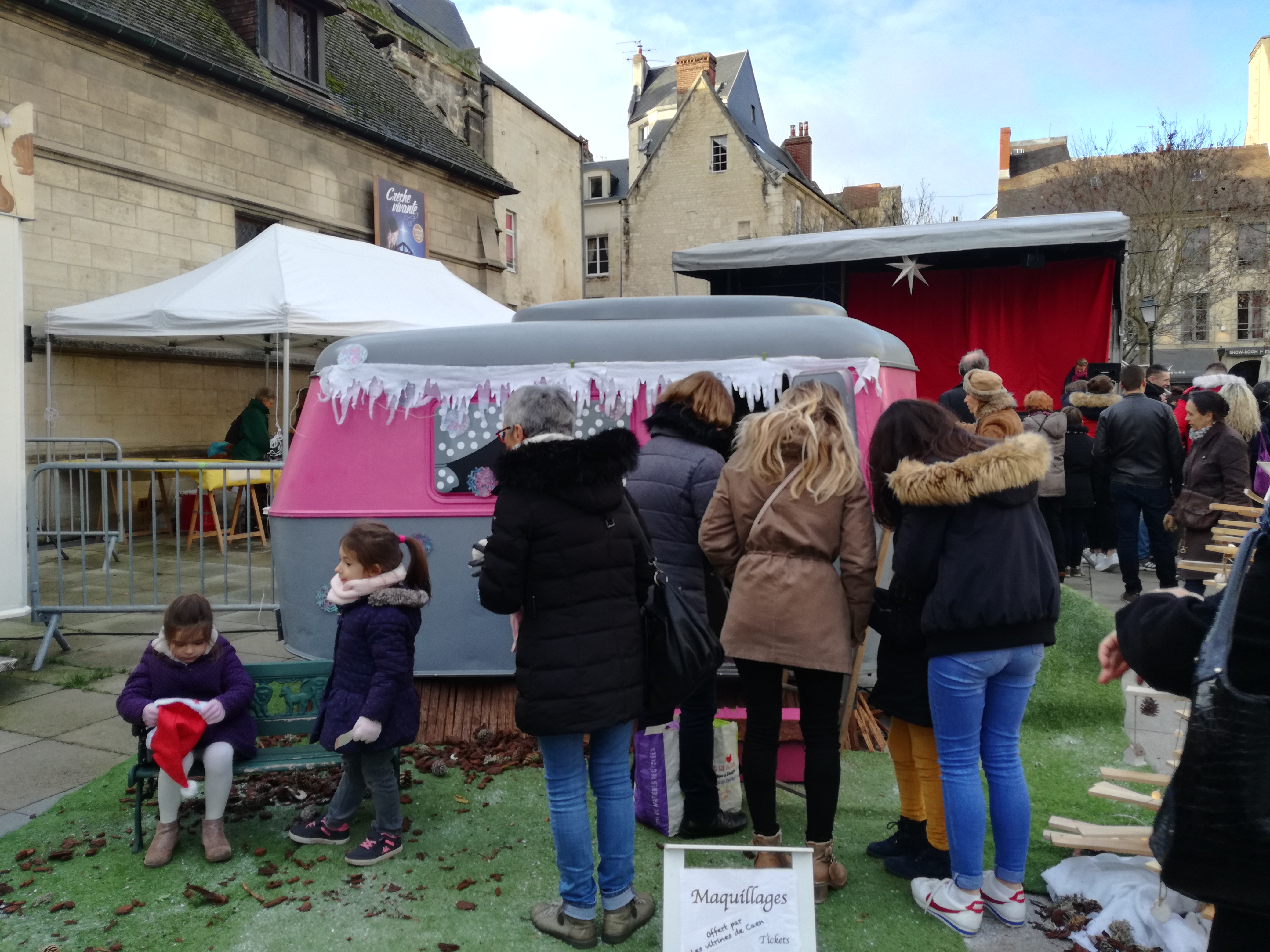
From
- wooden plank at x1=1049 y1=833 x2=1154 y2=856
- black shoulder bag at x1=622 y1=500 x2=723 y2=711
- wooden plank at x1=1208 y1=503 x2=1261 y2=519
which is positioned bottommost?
wooden plank at x1=1049 y1=833 x2=1154 y2=856

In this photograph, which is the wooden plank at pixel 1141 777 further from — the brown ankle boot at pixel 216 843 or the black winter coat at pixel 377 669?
the brown ankle boot at pixel 216 843

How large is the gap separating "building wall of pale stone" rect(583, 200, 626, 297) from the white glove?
111 feet

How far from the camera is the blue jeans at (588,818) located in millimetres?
2992

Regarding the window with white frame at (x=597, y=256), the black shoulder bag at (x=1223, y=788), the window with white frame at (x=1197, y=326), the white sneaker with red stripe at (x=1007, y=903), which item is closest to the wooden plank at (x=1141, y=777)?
the white sneaker with red stripe at (x=1007, y=903)

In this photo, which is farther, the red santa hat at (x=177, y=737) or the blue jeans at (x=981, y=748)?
the red santa hat at (x=177, y=737)

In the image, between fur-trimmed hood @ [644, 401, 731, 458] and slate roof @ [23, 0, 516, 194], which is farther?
slate roof @ [23, 0, 516, 194]

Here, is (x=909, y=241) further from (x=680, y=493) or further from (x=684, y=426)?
(x=680, y=493)

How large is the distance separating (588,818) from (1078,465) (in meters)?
6.65

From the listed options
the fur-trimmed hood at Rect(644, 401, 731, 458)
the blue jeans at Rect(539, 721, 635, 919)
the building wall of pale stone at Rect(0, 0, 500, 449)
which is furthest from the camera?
the building wall of pale stone at Rect(0, 0, 500, 449)

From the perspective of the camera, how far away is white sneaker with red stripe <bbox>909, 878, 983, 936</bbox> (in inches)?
121

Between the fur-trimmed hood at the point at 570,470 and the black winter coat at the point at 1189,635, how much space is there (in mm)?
1547

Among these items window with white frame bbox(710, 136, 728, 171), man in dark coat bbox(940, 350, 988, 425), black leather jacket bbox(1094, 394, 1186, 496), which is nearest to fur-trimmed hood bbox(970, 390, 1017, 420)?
man in dark coat bbox(940, 350, 988, 425)

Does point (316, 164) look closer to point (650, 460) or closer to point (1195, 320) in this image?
point (650, 460)

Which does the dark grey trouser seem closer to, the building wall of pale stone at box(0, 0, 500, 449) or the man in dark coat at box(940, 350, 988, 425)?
the man in dark coat at box(940, 350, 988, 425)
